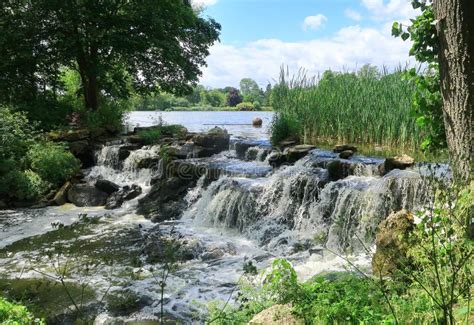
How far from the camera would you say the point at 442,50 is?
3.10m

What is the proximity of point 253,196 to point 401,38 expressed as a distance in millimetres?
4868

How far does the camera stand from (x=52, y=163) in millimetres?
10883

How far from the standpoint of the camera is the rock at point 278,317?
112 inches

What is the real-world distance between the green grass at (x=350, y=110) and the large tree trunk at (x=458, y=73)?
579 centimetres

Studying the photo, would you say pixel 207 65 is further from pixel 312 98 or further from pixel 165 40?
pixel 312 98

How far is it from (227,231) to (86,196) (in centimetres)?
441

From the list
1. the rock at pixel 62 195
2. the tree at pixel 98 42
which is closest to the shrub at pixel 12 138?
the rock at pixel 62 195

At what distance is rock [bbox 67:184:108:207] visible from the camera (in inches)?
406

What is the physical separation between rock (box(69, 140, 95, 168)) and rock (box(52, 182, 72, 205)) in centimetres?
210

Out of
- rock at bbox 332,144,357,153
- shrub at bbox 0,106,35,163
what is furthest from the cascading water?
shrub at bbox 0,106,35,163

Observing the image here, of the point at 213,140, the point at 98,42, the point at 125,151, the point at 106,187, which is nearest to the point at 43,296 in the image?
the point at 106,187

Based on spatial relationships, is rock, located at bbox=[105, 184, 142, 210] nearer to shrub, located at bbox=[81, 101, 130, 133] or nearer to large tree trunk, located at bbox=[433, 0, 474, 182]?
shrub, located at bbox=[81, 101, 130, 133]

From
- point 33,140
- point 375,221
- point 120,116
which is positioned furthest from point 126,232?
point 120,116

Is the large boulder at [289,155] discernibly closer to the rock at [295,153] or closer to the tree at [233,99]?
the rock at [295,153]
